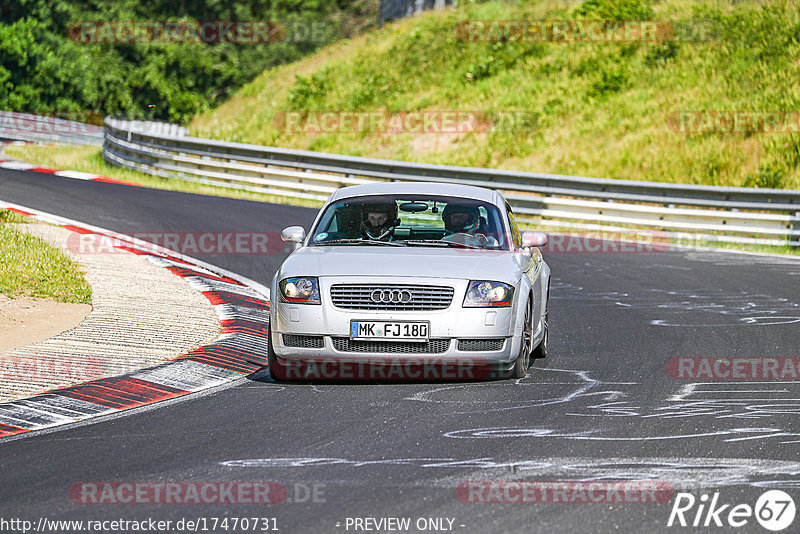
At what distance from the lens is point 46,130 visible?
42.3m

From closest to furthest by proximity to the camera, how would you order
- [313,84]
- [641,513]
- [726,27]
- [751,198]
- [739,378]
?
[641,513]
[739,378]
[751,198]
[726,27]
[313,84]

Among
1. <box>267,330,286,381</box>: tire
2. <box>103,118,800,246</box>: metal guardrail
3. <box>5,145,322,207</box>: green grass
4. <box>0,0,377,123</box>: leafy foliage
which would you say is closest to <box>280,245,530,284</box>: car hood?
<box>267,330,286,381</box>: tire

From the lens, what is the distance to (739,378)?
889 centimetres

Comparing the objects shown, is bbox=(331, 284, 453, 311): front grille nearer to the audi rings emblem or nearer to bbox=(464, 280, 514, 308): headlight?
the audi rings emblem

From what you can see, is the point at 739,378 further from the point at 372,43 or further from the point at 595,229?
the point at 372,43

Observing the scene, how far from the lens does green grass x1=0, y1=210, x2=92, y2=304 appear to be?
11.7 metres

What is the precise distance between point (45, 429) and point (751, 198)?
16097mm

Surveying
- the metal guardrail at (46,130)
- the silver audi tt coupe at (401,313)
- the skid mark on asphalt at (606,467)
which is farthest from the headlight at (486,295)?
the metal guardrail at (46,130)

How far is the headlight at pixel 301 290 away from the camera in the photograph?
8414mm

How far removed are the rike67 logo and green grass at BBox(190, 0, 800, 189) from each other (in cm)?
2118

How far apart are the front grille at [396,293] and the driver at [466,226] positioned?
3.83ft

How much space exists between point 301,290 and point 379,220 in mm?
1404

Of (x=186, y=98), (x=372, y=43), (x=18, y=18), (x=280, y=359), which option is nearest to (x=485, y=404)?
(x=280, y=359)

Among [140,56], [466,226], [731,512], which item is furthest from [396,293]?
[140,56]
